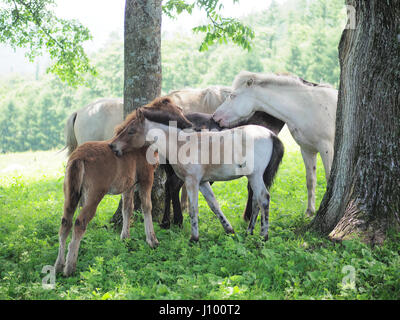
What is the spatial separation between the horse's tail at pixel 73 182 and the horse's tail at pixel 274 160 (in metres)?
2.62

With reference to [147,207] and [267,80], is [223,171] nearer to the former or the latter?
[147,207]

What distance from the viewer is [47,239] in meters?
5.87

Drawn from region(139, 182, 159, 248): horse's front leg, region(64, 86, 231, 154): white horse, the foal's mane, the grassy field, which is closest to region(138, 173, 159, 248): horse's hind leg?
region(139, 182, 159, 248): horse's front leg

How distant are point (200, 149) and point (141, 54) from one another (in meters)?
1.97

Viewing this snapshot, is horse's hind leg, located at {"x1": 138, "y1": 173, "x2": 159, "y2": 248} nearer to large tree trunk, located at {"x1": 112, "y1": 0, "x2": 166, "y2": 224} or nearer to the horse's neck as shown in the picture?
large tree trunk, located at {"x1": 112, "y1": 0, "x2": 166, "y2": 224}

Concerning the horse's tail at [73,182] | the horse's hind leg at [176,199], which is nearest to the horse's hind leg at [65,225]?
the horse's tail at [73,182]

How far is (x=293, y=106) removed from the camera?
6707 millimetres

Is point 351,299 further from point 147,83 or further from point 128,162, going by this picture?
point 147,83

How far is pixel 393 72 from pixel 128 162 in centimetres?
349

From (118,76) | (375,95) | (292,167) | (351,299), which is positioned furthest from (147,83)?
(118,76)

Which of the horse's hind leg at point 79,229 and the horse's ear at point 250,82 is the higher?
the horse's ear at point 250,82

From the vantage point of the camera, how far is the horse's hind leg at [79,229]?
181 inches

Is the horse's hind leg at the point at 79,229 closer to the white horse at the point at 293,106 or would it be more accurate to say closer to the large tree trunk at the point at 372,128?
the white horse at the point at 293,106

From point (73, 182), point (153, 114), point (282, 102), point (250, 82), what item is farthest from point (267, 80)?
point (73, 182)
